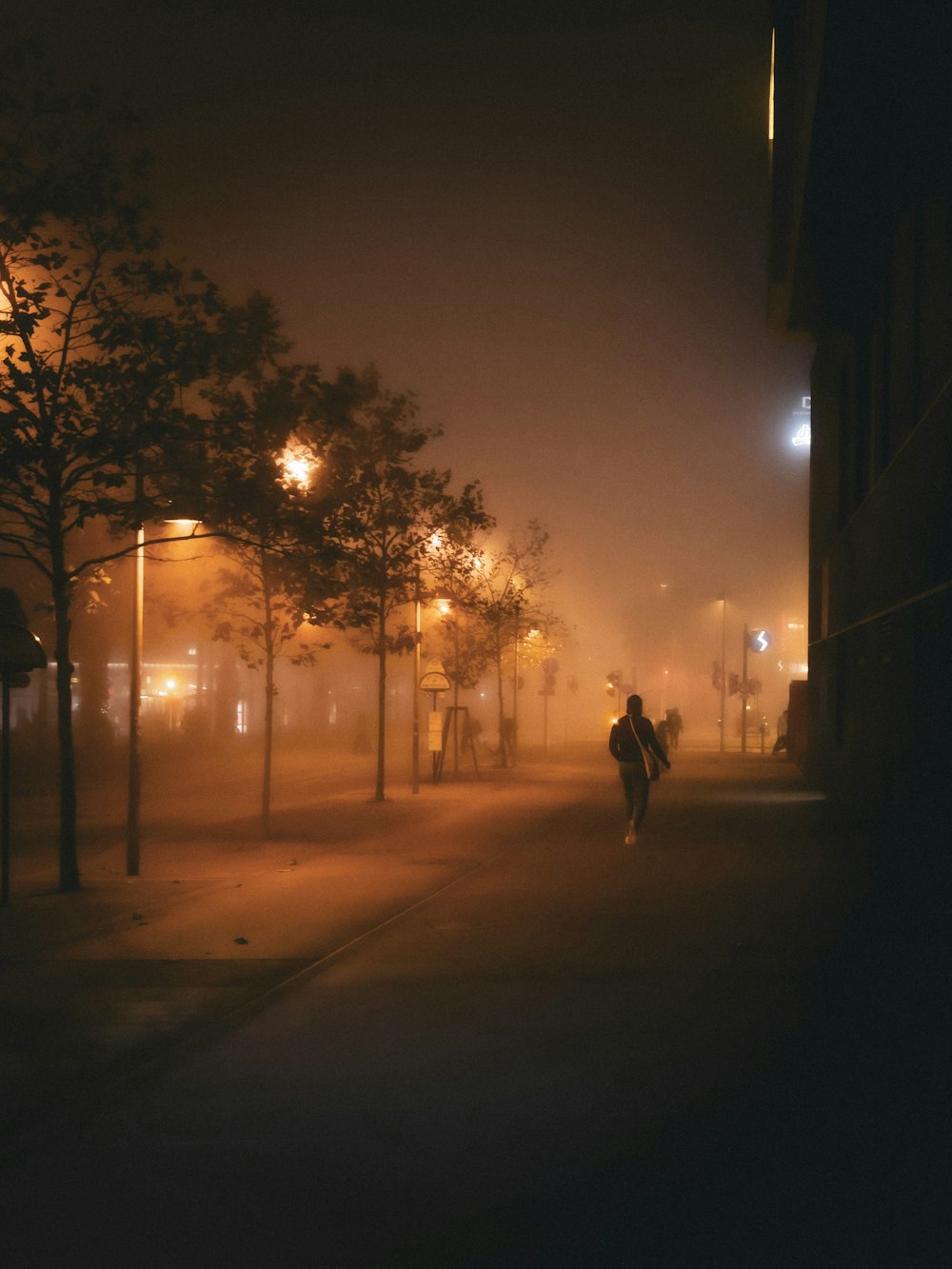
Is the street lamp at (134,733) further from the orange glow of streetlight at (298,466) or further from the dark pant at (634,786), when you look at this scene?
the dark pant at (634,786)

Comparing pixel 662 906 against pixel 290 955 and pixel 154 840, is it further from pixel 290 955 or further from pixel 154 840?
pixel 154 840

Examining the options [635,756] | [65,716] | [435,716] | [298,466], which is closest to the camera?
[65,716]

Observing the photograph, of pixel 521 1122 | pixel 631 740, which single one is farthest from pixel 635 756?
pixel 521 1122

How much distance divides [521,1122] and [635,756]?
1328 centimetres

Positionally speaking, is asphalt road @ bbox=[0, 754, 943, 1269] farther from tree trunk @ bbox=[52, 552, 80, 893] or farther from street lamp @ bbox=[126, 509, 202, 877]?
street lamp @ bbox=[126, 509, 202, 877]

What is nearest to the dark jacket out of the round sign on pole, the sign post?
the sign post

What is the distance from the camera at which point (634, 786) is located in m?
19.9

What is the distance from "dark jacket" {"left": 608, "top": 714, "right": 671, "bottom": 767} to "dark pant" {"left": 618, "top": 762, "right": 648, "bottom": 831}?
0.23 metres

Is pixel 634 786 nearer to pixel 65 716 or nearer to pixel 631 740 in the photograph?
pixel 631 740

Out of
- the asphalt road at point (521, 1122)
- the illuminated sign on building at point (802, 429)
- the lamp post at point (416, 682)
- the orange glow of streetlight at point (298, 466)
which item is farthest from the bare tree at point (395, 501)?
the illuminated sign on building at point (802, 429)

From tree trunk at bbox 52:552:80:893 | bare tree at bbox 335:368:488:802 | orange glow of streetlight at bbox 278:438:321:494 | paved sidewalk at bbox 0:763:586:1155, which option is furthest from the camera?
bare tree at bbox 335:368:488:802

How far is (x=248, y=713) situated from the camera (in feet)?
308

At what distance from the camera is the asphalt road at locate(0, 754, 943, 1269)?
489 centimetres

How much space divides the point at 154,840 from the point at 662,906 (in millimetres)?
10342
